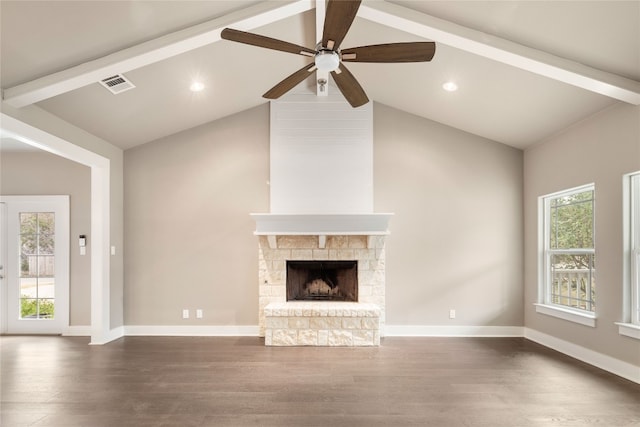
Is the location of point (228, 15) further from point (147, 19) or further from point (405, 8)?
point (405, 8)

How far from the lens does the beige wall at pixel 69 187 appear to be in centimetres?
571

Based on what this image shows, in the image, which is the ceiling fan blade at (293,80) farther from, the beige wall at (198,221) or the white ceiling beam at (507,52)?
the beige wall at (198,221)

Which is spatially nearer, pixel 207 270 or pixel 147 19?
pixel 147 19

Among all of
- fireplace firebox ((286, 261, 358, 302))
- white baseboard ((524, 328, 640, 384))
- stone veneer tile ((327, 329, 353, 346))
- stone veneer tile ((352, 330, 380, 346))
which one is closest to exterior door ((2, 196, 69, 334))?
fireplace firebox ((286, 261, 358, 302))

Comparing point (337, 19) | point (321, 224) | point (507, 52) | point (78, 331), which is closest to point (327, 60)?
point (337, 19)

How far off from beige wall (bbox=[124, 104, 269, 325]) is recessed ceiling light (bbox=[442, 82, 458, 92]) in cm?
245

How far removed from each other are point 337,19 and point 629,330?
12.4 feet

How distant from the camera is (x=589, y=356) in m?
4.21

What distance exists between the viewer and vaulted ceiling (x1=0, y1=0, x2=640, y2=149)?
3.07m

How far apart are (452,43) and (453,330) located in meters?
3.72

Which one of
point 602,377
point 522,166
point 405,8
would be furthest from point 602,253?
point 405,8

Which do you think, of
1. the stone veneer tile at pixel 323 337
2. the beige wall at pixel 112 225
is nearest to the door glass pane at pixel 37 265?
the beige wall at pixel 112 225

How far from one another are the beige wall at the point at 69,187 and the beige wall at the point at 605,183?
6.27 meters

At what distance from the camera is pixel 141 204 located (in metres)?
5.69
